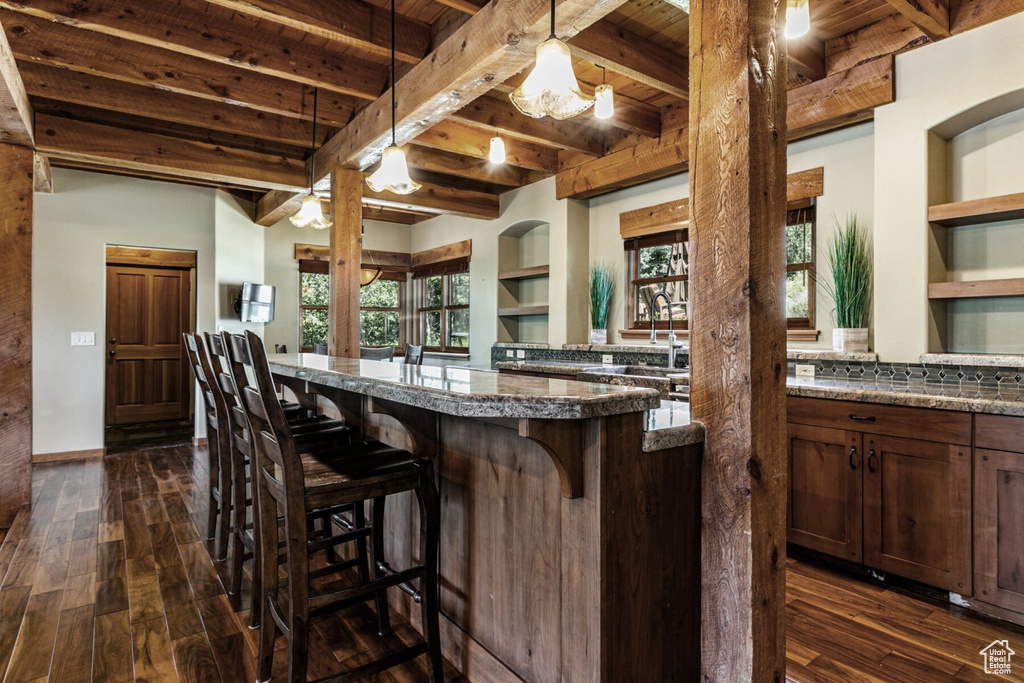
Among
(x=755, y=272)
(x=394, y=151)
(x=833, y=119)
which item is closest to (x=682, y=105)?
(x=833, y=119)

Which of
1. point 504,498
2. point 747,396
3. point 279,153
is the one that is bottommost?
point 504,498

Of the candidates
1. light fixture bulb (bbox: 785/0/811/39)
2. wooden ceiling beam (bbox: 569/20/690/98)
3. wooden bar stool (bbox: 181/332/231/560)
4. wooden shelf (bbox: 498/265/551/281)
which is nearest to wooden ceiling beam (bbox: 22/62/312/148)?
wooden bar stool (bbox: 181/332/231/560)

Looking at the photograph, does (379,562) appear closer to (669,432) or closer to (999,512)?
(669,432)

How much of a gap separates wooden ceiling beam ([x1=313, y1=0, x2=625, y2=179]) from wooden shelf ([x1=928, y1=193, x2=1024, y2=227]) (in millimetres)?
2027

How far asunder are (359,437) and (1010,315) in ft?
10.6

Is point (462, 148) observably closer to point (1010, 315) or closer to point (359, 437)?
point (359, 437)

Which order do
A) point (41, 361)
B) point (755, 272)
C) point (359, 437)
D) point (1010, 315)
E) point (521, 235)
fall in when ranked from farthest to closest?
1. point (521, 235)
2. point (41, 361)
3. point (1010, 315)
4. point (359, 437)
5. point (755, 272)

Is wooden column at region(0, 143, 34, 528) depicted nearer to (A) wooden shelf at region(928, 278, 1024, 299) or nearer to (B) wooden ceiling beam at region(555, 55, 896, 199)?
(B) wooden ceiling beam at region(555, 55, 896, 199)

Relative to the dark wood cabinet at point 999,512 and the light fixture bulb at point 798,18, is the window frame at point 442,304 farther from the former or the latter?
the dark wood cabinet at point 999,512

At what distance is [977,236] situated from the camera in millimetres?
2861

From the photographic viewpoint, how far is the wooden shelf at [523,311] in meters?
5.47

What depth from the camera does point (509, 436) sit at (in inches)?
65.0

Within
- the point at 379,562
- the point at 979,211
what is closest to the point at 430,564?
the point at 379,562

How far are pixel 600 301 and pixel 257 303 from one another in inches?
150
